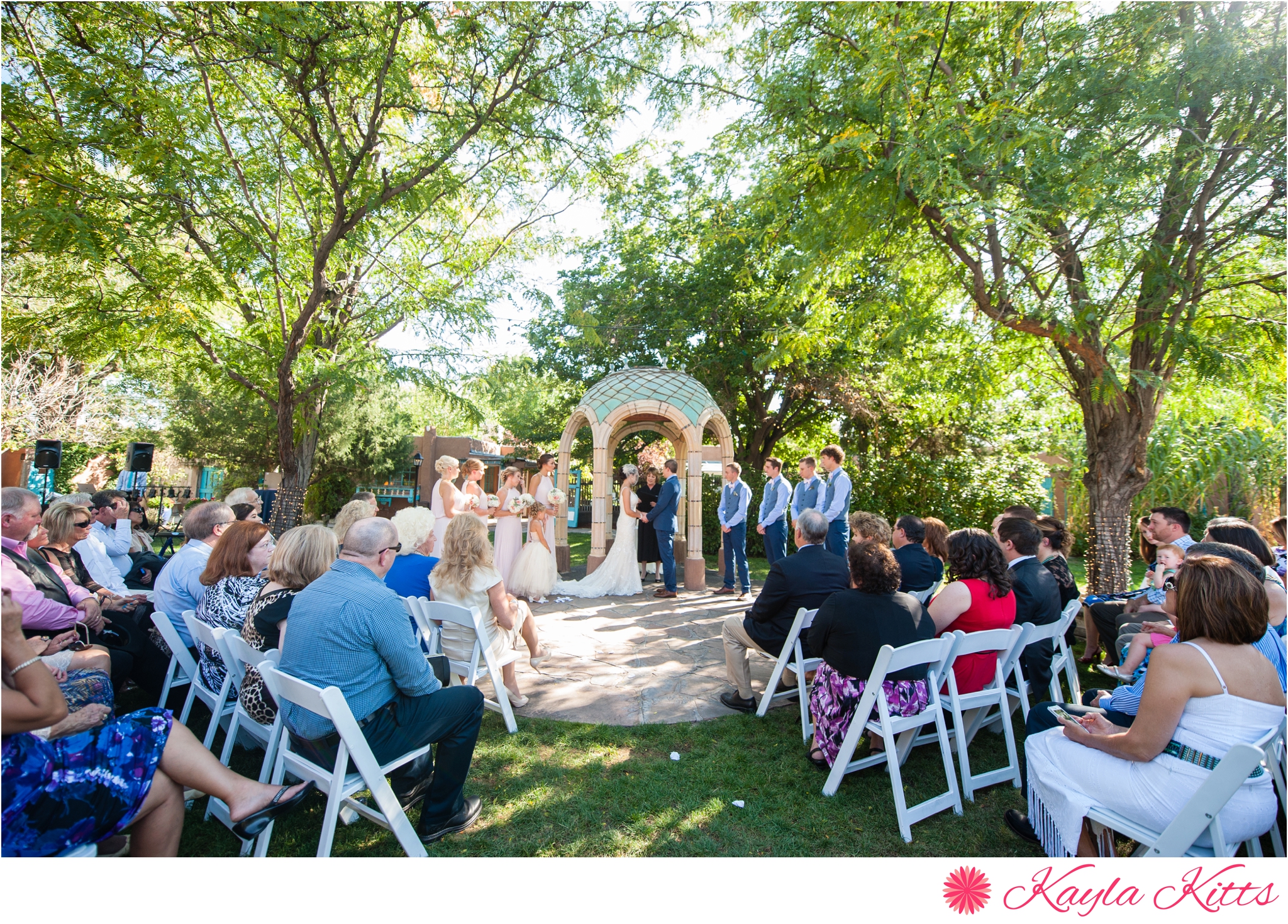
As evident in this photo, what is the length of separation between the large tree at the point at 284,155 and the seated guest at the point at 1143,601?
6.52m

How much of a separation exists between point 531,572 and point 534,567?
A: 3.0 inches

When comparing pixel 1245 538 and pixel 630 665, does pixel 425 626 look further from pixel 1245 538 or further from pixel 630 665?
pixel 1245 538

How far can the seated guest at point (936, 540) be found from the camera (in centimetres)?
474

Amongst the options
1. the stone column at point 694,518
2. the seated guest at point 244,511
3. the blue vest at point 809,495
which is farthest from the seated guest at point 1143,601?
the seated guest at point 244,511

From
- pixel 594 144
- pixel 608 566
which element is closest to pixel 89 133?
pixel 594 144

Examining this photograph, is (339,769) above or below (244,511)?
below

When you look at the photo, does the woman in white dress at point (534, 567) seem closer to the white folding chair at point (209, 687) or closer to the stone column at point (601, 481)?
the stone column at point (601, 481)

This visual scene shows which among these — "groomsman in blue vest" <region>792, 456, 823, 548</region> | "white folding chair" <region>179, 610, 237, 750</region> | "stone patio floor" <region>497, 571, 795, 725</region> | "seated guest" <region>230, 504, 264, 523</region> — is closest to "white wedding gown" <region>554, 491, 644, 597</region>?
"stone patio floor" <region>497, 571, 795, 725</region>

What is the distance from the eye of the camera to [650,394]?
10195 millimetres

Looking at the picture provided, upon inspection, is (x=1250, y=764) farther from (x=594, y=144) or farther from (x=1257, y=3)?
(x=594, y=144)

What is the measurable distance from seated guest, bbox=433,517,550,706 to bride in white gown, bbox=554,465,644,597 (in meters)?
4.47

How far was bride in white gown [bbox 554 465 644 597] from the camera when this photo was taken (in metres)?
8.78

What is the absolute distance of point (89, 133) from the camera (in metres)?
6.07

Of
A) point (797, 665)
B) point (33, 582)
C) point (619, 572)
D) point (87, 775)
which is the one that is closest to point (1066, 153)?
point (797, 665)
